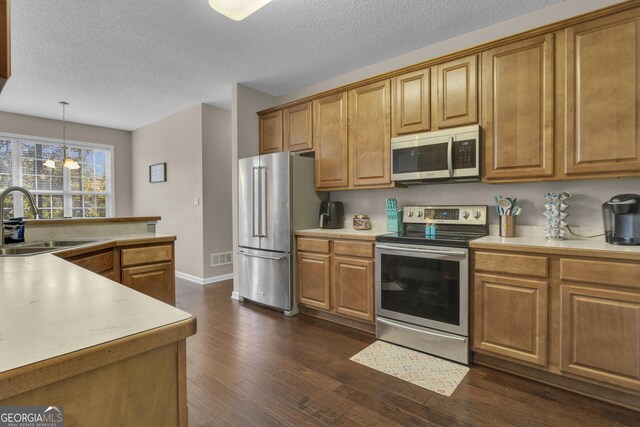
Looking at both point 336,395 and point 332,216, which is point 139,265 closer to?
point 336,395

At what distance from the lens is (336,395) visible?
1.88 m

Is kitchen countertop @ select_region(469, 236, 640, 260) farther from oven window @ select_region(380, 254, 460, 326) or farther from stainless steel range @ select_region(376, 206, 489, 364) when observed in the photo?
oven window @ select_region(380, 254, 460, 326)

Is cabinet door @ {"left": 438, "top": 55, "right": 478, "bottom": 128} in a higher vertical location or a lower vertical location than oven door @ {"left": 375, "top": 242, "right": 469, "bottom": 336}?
higher

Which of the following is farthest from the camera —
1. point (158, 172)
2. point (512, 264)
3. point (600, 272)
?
point (158, 172)

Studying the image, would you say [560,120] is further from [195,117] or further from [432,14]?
[195,117]

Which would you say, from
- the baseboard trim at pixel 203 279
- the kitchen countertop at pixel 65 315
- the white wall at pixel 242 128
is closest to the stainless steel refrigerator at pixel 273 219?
the white wall at pixel 242 128

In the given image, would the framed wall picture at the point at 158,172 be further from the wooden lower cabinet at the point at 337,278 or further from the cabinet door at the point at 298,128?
the wooden lower cabinet at the point at 337,278

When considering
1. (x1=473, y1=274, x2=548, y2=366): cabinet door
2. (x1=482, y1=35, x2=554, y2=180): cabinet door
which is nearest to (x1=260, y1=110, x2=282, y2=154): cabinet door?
(x1=482, y1=35, x2=554, y2=180): cabinet door

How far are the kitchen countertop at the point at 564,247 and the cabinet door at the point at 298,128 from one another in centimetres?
208

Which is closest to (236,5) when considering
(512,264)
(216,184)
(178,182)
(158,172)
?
(512,264)

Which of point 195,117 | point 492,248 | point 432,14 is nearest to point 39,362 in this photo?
point 492,248

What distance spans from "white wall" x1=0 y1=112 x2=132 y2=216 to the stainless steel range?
553cm

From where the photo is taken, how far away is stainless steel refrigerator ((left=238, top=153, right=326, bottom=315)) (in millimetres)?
3254

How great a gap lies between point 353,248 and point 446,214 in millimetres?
881
